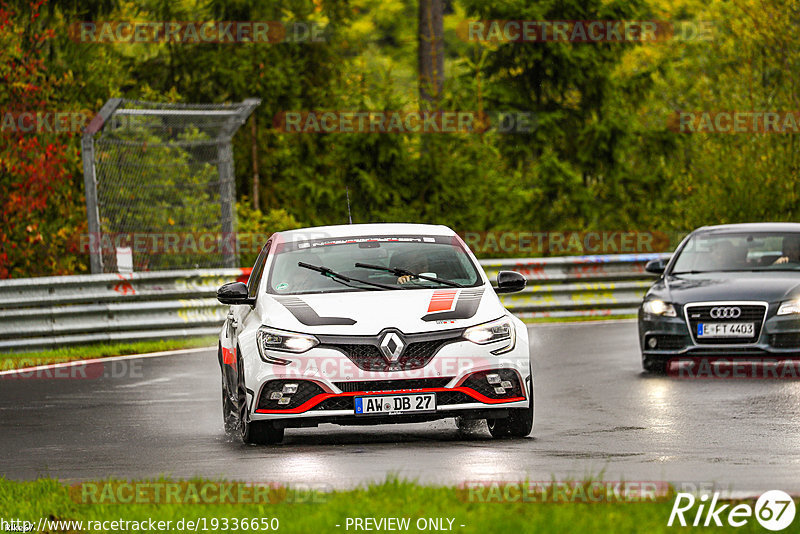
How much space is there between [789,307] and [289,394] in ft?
22.2

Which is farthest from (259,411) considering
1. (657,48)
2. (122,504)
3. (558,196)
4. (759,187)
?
(657,48)

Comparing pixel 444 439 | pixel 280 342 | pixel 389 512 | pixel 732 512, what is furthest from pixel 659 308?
pixel 389 512

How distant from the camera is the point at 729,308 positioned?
16.2 m

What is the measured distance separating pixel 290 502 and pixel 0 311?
1345 centimetres

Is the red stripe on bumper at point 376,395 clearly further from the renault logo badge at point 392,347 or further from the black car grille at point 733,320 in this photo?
the black car grille at point 733,320

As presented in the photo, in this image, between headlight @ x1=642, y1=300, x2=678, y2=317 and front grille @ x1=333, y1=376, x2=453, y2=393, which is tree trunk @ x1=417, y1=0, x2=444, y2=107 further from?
front grille @ x1=333, y1=376, x2=453, y2=393

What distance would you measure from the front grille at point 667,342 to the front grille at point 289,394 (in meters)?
6.29

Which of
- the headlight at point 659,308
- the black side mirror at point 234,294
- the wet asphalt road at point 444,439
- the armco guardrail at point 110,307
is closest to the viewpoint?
the wet asphalt road at point 444,439

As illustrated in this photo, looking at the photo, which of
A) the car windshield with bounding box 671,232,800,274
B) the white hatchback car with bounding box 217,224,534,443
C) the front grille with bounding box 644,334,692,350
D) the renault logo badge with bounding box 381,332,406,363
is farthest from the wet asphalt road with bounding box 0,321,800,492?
the car windshield with bounding box 671,232,800,274

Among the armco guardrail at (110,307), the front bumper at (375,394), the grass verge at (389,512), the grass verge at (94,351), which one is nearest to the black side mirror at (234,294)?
the front bumper at (375,394)

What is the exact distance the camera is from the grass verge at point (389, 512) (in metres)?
7.38

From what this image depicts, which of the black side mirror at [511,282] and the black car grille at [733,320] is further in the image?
the black car grille at [733,320]

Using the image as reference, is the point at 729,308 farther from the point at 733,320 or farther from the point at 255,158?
the point at 255,158

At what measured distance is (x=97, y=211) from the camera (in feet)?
73.6
